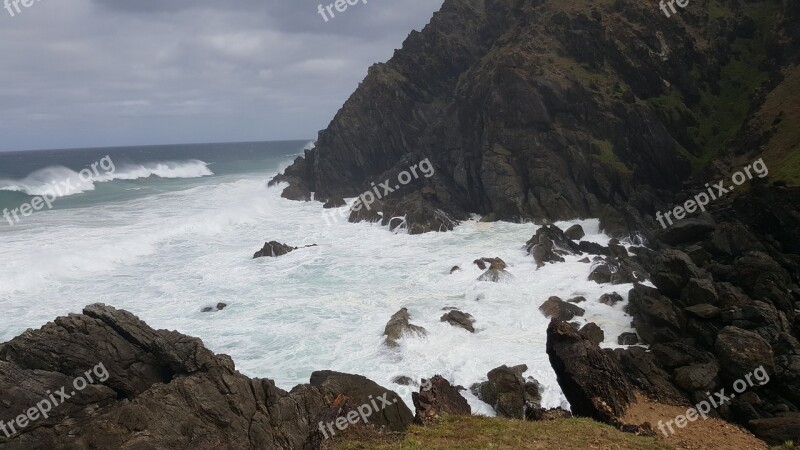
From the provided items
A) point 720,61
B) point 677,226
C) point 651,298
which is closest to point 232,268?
point 651,298

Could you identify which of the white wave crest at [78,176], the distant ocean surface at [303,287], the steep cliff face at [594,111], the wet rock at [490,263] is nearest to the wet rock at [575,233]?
the distant ocean surface at [303,287]

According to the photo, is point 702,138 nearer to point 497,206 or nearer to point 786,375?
point 497,206

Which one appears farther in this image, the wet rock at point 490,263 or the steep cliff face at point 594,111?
the steep cliff face at point 594,111

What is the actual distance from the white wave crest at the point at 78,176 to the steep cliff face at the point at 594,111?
69.0 meters

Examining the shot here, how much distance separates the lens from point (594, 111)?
66.1 meters

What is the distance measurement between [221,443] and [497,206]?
52.1 metres

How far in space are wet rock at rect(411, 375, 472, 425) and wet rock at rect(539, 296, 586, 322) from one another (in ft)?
44.9

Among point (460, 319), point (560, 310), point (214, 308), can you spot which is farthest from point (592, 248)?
point (214, 308)

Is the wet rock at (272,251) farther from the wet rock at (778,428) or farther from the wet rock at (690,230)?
the wet rock at (778,428)

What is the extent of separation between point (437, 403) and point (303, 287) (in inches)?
900

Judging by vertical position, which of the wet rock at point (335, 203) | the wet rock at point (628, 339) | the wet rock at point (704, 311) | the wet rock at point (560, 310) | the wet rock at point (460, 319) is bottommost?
the wet rock at point (628, 339)

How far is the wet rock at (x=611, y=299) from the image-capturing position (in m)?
33.9

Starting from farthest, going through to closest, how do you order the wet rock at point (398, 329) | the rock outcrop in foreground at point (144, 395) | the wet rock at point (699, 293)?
the wet rock at point (398, 329) < the wet rock at point (699, 293) < the rock outcrop in foreground at point (144, 395)

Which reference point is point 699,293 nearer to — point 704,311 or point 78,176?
point 704,311
